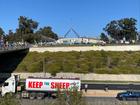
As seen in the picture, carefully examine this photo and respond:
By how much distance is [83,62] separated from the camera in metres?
96.2

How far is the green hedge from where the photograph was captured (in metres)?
87.8

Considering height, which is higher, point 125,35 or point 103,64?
point 125,35

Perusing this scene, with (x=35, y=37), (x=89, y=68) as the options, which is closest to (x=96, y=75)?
(x=89, y=68)

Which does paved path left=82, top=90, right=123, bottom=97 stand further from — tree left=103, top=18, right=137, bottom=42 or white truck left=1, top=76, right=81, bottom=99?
tree left=103, top=18, right=137, bottom=42

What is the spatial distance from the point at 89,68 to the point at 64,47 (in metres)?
22.0

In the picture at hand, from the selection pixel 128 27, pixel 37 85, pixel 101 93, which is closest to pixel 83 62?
pixel 101 93

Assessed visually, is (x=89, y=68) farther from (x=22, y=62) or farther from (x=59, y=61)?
(x=22, y=62)

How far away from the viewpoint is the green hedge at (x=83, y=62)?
87750 millimetres

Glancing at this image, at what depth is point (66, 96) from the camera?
12180mm

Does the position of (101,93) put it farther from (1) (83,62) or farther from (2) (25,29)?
(2) (25,29)

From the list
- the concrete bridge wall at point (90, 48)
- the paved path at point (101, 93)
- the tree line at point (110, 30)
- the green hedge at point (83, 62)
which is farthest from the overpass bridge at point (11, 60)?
the tree line at point (110, 30)

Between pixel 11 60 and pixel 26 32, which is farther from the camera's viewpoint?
pixel 26 32

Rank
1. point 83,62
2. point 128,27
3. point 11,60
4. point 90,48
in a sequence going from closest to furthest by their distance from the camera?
point 83,62 < point 11,60 < point 90,48 < point 128,27

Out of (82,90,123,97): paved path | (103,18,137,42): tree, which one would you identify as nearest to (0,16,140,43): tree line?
(103,18,137,42): tree
